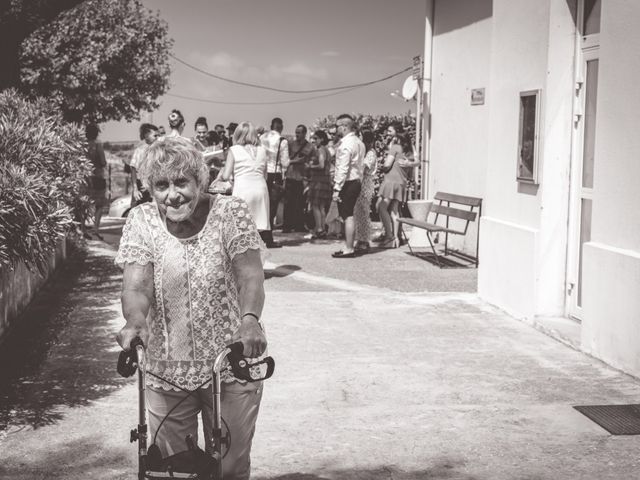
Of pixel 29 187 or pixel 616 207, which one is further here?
pixel 616 207

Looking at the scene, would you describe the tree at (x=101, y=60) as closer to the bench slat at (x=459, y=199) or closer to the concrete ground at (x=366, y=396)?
the bench slat at (x=459, y=199)

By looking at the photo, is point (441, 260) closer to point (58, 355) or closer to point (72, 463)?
point (58, 355)

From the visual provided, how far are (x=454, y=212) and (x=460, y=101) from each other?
2159 millimetres

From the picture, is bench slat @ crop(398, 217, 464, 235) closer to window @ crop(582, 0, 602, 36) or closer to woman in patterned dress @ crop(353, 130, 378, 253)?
woman in patterned dress @ crop(353, 130, 378, 253)

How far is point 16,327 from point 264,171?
13.3 ft

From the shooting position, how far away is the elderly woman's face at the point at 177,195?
12.1ft

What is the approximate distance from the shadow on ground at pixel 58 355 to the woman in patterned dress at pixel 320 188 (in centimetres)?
604

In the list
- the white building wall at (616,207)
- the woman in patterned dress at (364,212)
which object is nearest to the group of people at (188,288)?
the white building wall at (616,207)

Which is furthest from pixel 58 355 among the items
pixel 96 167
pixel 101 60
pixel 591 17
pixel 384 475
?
pixel 101 60

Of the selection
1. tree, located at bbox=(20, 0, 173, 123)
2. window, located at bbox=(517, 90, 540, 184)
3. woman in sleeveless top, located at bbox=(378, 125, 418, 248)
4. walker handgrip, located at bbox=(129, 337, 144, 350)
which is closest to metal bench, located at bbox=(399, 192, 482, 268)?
woman in sleeveless top, located at bbox=(378, 125, 418, 248)

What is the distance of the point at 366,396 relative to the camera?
21.6 ft

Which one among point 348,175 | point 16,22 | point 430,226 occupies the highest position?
point 16,22

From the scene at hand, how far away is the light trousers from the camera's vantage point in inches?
148

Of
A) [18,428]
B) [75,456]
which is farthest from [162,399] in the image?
[18,428]
